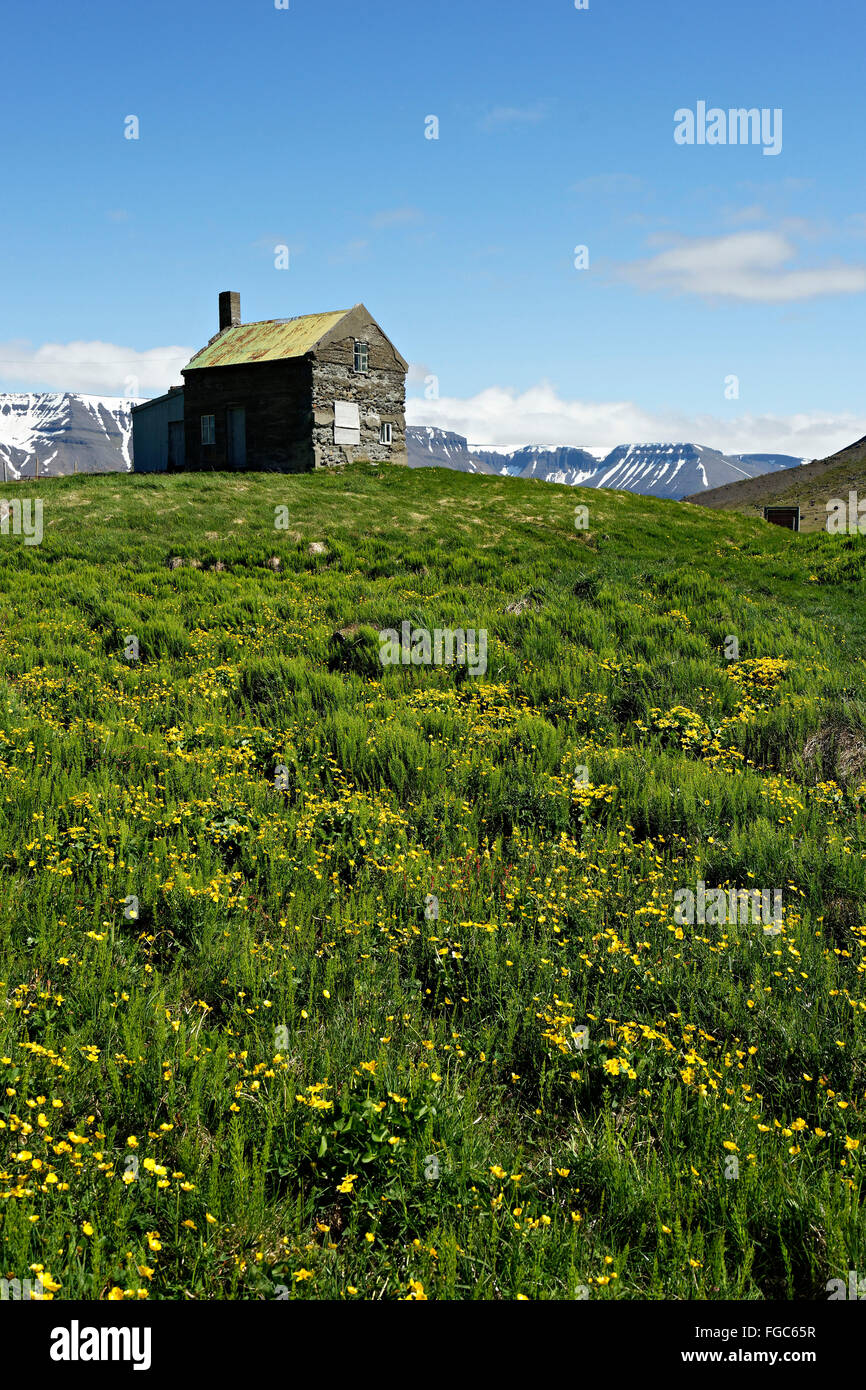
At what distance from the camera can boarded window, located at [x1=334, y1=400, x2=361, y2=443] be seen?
40156mm

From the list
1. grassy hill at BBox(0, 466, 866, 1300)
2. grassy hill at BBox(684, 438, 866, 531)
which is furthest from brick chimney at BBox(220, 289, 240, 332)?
grassy hill at BBox(684, 438, 866, 531)

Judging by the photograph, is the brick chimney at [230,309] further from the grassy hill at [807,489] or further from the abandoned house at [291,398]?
the grassy hill at [807,489]

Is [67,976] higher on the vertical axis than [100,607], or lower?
lower

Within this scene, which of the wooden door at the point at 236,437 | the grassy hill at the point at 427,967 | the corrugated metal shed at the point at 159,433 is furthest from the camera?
the corrugated metal shed at the point at 159,433

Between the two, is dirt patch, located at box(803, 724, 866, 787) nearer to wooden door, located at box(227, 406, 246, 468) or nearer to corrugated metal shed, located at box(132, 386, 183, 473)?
wooden door, located at box(227, 406, 246, 468)

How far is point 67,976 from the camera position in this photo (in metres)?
5.23

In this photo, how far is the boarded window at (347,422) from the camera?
4016 cm

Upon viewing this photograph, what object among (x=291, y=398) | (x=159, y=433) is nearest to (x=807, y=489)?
(x=291, y=398)

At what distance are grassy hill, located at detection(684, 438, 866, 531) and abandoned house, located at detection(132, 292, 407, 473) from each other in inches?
2551

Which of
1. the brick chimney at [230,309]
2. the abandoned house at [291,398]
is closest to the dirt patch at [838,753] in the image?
the abandoned house at [291,398]

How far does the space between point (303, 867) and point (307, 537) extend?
50.8ft

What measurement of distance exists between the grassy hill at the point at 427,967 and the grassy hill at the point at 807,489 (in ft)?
295
